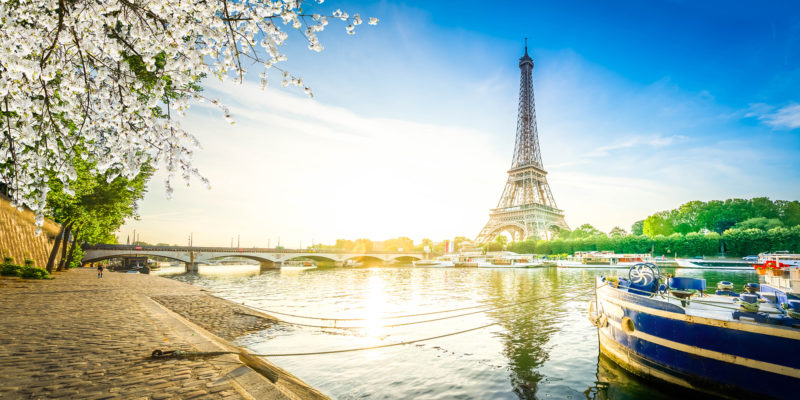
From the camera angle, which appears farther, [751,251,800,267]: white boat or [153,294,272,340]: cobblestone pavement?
[751,251,800,267]: white boat

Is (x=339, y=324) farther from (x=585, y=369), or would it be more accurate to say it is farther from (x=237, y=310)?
(x=585, y=369)

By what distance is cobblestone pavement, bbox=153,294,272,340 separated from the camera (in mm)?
15406

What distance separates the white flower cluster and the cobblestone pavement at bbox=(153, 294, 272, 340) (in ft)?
33.9

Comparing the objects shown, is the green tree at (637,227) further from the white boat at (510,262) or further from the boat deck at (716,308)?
the boat deck at (716,308)

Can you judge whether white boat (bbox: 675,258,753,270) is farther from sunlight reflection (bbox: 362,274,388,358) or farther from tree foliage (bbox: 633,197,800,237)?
sunlight reflection (bbox: 362,274,388,358)

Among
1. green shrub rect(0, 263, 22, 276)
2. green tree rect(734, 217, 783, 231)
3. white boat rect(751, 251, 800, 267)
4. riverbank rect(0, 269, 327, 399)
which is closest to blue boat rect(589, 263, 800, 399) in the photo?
riverbank rect(0, 269, 327, 399)

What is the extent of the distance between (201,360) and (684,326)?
1088 cm

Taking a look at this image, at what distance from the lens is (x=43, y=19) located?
464 cm

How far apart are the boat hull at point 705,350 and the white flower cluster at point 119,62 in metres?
9.70

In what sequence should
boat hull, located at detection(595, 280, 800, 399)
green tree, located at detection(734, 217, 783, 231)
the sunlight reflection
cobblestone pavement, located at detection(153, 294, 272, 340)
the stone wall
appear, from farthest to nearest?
green tree, located at detection(734, 217, 783, 231)
the stone wall
the sunlight reflection
cobblestone pavement, located at detection(153, 294, 272, 340)
boat hull, located at detection(595, 280, 800, 399)

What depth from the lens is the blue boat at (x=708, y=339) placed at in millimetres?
6945

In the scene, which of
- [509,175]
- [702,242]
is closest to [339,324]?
[702,242]

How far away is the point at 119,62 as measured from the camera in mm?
5871

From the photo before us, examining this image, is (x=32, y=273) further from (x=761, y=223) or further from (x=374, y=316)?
(x=761, y=223)
